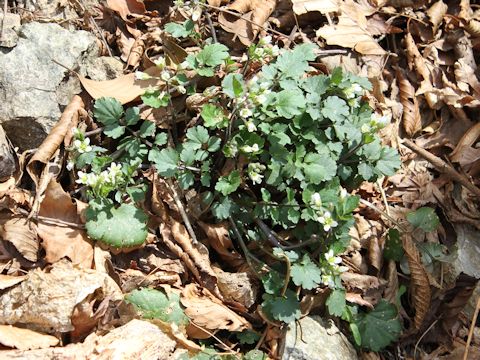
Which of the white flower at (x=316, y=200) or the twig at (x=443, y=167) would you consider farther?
the twig at (x=443, y=167)

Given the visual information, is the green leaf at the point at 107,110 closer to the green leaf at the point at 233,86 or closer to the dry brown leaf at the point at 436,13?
the green leaf at the point at 233,86

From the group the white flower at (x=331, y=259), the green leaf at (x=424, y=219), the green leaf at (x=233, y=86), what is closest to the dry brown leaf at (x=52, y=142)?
the green leaf at (x=233, y=86)

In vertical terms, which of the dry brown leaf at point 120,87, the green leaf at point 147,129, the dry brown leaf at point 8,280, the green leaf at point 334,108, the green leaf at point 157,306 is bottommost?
the green leaf at point 157,306

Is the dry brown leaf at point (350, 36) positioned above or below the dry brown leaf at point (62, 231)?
above

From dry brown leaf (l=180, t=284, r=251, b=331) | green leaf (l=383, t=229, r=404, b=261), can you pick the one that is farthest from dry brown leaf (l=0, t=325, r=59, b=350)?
green leaf (l=383, t=229, r=404, b=261)

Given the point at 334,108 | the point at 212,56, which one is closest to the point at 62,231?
the point at 212,56

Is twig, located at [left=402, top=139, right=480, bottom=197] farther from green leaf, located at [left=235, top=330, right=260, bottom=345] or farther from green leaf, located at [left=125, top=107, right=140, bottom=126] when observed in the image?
green leaf, located at [left=125, top=107, right=140, bottom=126]
